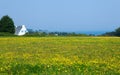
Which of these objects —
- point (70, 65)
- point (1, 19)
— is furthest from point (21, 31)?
point (70, 65)

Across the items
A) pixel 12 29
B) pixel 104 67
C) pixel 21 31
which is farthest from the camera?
pixel 21 31

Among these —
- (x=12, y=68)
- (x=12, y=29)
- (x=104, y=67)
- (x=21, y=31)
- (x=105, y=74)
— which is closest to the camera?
(x=105, y=74)

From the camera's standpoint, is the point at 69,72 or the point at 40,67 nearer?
the point at 69,72

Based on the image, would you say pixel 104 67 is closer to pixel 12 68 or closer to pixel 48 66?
pixel 48 66

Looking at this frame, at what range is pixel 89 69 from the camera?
1359cm

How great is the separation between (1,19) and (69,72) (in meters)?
83.8

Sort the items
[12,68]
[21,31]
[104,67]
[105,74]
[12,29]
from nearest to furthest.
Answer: [105,74]
[12,68]
[104,67]
[12,29]
[21,31]

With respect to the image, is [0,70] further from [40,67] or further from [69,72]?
[69,72]

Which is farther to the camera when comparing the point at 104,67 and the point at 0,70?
the point at 104,67

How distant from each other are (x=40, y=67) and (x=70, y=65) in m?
1.42

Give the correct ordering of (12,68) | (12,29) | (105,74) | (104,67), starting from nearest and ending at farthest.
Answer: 1. (105,74)
2. (12,68)
3. (104,67)
4. (12,29)

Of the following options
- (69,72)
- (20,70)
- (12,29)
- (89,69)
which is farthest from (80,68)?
(12,29)

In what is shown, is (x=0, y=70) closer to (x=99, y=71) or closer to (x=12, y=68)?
(x=12, y=68)

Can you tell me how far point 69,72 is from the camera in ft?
41.4
